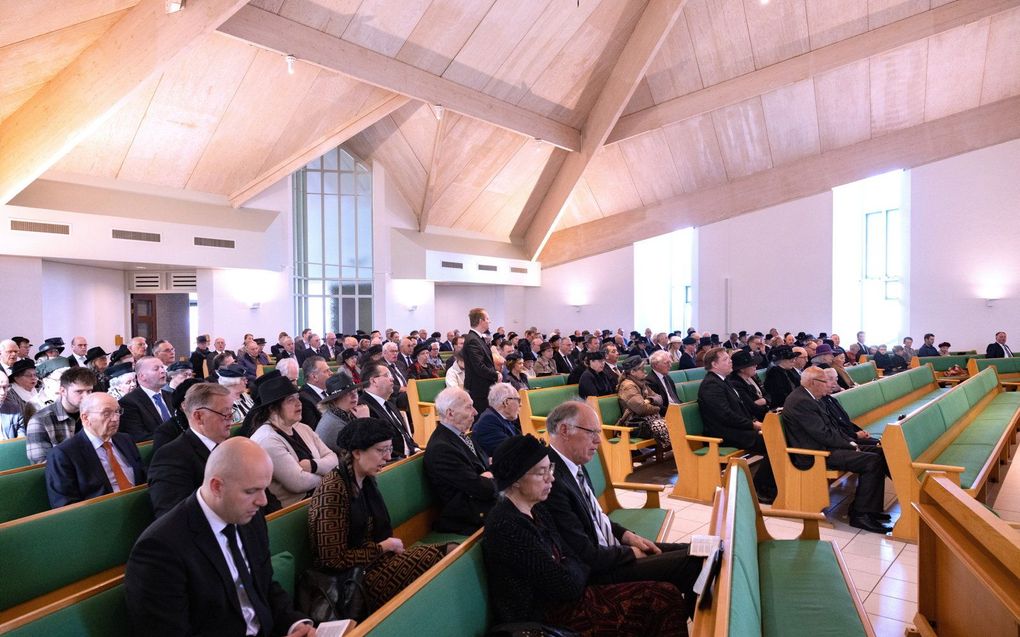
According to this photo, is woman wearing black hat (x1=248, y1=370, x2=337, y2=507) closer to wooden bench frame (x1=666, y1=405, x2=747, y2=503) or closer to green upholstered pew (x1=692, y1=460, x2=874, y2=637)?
green upholstered pew (x1=692, y1=460, x2=874, y2=637)

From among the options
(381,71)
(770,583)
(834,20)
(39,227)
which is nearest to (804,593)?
(770,583)

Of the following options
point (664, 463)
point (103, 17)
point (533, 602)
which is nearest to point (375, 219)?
point (103, 17)

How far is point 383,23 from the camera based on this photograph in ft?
30.6

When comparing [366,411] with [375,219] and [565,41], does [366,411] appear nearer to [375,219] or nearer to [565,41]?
[565,41]

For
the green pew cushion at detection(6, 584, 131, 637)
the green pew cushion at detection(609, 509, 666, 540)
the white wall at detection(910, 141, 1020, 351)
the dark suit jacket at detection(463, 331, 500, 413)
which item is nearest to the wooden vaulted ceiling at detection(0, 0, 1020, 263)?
the white wall at detection(910, 141, 1020, 351)

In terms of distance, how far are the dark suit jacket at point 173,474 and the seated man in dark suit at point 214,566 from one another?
0.73m

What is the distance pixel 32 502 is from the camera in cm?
304

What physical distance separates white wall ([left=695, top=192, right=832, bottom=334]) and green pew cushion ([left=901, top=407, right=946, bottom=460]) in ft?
32.9

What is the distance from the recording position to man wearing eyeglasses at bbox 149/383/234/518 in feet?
8.53

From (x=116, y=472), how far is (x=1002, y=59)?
1498 centimetres

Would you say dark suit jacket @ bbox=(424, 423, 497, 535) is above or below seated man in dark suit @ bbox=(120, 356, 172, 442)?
below

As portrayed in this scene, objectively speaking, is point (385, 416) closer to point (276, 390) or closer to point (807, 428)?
point (276, 390)

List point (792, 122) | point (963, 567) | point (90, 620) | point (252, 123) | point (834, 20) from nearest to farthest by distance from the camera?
point (90, 620), point (963, 567), point (252, 123), point (834, 20), point (792, 122)

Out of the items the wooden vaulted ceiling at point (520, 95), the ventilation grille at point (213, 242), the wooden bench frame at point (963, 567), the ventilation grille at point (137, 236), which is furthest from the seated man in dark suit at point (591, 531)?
the ventilation grille at point (213, 242)
